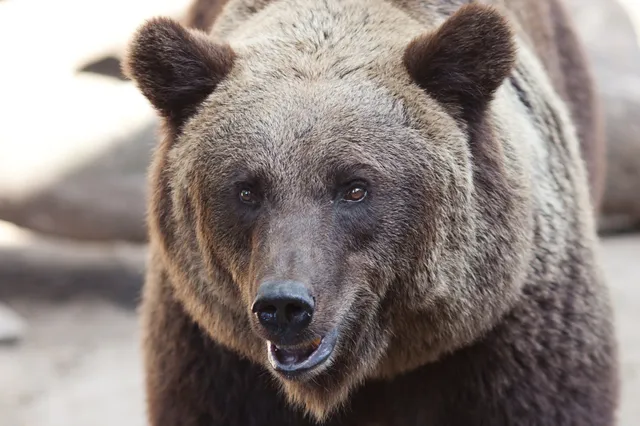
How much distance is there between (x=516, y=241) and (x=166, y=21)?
1507 millimetres

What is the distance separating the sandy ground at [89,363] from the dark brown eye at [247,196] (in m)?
3.52

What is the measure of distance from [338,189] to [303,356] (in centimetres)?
58

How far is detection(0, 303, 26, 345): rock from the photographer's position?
27.0 feet

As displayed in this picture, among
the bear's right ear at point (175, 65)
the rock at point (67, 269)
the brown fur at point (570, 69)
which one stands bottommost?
the rock at point (67, 269)

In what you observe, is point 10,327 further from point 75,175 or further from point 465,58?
point 465,58

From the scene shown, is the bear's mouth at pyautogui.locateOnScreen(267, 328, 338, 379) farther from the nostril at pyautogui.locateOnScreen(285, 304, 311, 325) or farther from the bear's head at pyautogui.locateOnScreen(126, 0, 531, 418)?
the nostril at pyautogui.locateOnScreen(285, 304, 311, 325)

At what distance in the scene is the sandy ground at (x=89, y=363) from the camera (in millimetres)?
7090

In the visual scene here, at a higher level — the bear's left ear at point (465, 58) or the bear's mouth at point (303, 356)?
the bear's left ear at point (465, 58)

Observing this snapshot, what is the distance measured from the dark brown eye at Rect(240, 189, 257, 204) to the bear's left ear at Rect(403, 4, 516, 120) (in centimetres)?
72

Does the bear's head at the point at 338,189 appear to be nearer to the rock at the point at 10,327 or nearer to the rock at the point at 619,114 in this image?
the rock at the point at 10,327

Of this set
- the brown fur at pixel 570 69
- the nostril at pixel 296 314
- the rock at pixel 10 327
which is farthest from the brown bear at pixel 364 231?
the rock at pixel 10 327

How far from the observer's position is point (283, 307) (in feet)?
11.3

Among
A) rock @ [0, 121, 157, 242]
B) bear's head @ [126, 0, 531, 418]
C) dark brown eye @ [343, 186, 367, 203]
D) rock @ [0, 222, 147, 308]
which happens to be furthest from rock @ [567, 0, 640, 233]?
dark brown eye @ [343, 186, 367, 203]

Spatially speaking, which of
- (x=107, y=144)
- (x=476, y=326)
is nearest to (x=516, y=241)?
(x=476, y=326)
